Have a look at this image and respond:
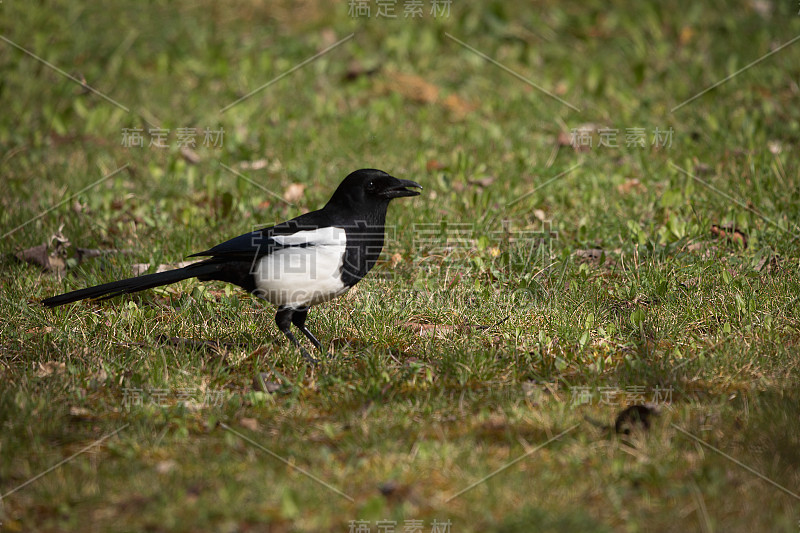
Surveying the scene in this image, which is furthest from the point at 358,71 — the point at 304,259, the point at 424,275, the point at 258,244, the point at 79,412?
the point at 79,412

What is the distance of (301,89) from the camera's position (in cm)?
721

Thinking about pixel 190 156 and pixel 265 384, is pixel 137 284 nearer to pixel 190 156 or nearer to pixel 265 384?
pixel 265 384

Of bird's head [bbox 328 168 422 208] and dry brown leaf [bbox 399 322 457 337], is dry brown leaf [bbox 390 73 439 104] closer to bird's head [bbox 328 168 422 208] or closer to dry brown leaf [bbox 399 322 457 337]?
bird's head [bbox 328 168 422 208]

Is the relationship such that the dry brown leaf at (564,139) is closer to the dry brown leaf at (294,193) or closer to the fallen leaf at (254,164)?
the dry brown leaf at (294,193)

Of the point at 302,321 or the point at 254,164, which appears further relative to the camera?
the point at 254,164

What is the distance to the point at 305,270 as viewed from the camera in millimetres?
3717

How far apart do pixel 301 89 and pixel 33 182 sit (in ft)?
7.93

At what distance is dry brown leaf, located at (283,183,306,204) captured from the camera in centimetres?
556

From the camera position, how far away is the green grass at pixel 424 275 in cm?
268

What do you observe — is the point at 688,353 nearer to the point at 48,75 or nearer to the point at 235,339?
the point at 235,339

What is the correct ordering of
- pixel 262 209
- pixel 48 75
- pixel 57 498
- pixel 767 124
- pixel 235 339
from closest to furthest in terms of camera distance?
1. pixel 57 498
2. pixel 235 339
3. pixel 262 209
4. pixel 767 124
5. pixel 48 75

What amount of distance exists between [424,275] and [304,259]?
3.46 ft

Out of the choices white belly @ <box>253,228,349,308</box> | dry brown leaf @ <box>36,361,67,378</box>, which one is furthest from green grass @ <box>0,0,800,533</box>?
white belly @ <box>253,228,349,308</box>

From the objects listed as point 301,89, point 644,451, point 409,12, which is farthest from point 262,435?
point 409,12
